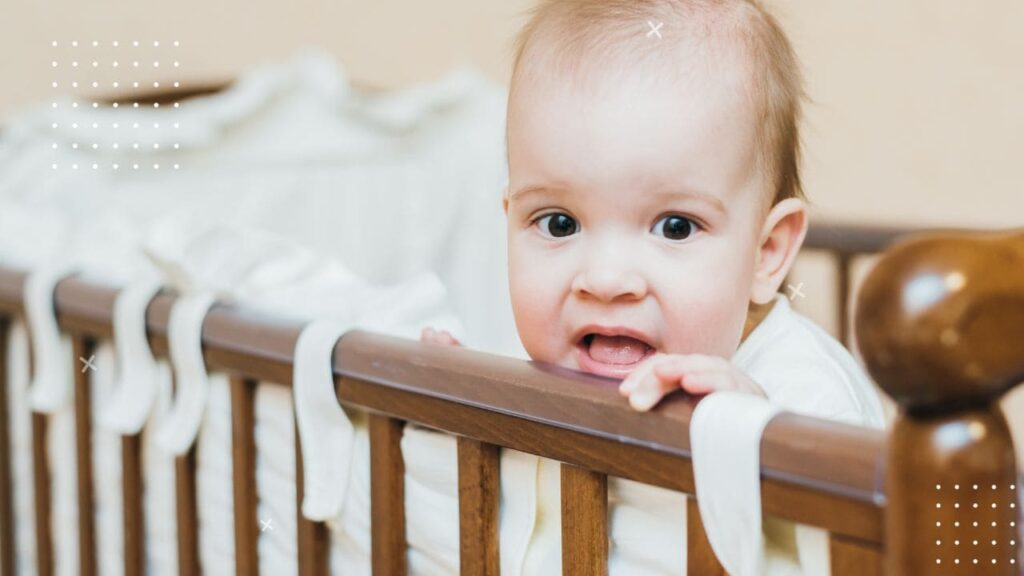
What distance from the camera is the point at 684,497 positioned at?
63 centimetres

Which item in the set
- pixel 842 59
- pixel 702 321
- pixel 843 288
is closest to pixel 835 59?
pixel 842 59

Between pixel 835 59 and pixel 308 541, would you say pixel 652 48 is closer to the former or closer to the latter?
pixel 308 541

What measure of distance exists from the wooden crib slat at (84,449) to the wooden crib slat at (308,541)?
30 centimetres

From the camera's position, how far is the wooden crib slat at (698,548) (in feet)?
1.90

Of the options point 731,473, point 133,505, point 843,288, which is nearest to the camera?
point 731,473

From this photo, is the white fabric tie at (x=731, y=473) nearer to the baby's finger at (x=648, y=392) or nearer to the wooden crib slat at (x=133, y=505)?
the baby's finger at (x=648, y=392)

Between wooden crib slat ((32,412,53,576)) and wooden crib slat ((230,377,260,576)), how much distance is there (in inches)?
13.1

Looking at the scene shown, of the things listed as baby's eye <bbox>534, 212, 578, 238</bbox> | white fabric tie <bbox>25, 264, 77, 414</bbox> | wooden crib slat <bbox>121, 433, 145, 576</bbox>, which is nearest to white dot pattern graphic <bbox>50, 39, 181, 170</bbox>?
white fabric tie <bbox>25, 264, 77, 414</bbox>

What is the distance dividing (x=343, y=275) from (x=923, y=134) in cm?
116

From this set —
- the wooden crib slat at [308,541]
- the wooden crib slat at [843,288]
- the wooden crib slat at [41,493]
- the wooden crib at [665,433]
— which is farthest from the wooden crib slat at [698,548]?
the wooden crib slat at [843,288]

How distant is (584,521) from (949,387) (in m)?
0.25

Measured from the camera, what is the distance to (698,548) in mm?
584

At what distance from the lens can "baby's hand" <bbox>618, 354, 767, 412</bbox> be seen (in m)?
0.59

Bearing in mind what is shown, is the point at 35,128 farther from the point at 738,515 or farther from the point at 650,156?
the point at 738,515
